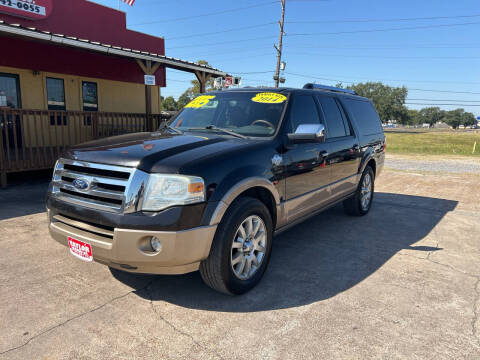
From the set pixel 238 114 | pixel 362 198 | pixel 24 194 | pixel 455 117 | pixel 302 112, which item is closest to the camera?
pixel 238 114

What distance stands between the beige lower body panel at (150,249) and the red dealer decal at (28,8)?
10875mm

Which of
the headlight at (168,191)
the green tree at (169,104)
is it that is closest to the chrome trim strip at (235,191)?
the headlight at (168,191)

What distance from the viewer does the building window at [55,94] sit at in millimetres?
11938

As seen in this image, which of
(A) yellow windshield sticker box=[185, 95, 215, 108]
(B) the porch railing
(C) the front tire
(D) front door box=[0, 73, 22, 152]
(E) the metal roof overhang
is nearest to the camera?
(C) the front tire

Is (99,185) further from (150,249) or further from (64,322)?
(64,322)

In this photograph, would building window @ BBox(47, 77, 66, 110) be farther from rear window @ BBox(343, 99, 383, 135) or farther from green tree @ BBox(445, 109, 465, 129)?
green tree @ BBox(445, 109, 465, 129)

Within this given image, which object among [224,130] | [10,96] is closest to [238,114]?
[224,130]

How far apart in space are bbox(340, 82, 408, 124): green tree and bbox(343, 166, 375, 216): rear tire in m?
94.0

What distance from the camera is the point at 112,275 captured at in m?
3.50

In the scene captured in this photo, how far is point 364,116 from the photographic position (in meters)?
5.92

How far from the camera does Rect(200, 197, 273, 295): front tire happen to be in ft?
9.33

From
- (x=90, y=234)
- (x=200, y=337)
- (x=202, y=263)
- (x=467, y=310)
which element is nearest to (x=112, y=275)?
(x=90, y=234)

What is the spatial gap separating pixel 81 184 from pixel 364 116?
471 cm

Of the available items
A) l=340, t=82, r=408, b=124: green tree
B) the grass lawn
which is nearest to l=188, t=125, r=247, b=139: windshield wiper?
the grass lawn
